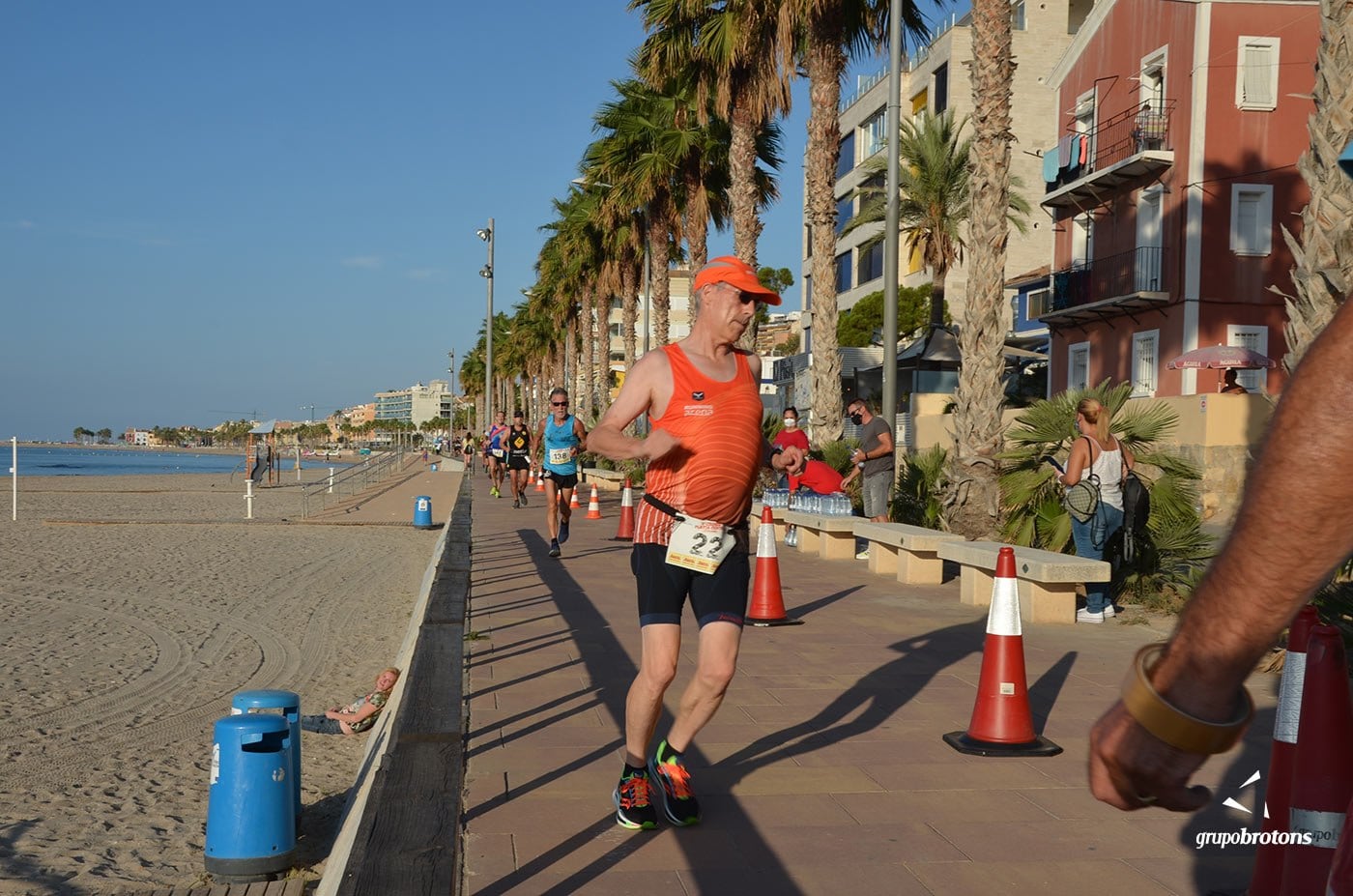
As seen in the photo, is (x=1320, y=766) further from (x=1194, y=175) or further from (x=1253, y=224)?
(x=1253, y=224)

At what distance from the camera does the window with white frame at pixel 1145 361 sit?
29141mm

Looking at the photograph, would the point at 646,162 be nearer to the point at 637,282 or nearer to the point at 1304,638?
the point at 637,282

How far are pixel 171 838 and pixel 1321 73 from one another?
8797 millimetres

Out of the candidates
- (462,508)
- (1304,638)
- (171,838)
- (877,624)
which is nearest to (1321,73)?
(877,624)

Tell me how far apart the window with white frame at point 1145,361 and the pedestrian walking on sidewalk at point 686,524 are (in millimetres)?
26346

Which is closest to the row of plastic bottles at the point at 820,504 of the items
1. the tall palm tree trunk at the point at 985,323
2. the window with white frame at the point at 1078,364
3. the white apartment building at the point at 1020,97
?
the tall palm tree trunk at the point at 985,323

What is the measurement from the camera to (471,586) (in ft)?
39.1

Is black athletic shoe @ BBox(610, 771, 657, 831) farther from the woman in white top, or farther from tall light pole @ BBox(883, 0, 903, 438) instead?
tall light pole @ BBox(883, 0, 903, 438)

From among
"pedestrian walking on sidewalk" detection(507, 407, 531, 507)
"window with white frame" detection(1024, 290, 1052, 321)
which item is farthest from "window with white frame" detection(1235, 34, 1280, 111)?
"pedestrian walking on sidewalk" detection(507, 407, 531, 507)

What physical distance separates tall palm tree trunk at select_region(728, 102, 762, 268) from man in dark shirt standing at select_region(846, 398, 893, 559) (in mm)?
10062

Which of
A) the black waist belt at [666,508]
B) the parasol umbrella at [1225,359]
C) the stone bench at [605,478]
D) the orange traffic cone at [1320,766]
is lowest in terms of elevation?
the stone bench at [605,478]

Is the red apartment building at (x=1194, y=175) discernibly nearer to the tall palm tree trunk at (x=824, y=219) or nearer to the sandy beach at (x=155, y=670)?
the tall palm tree trunk at (x=824, y=219)

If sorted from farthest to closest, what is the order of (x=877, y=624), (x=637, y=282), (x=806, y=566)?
(x=637, y=282), (x=806, y=566), (x=877, y=624)

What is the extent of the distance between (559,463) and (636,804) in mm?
10482
